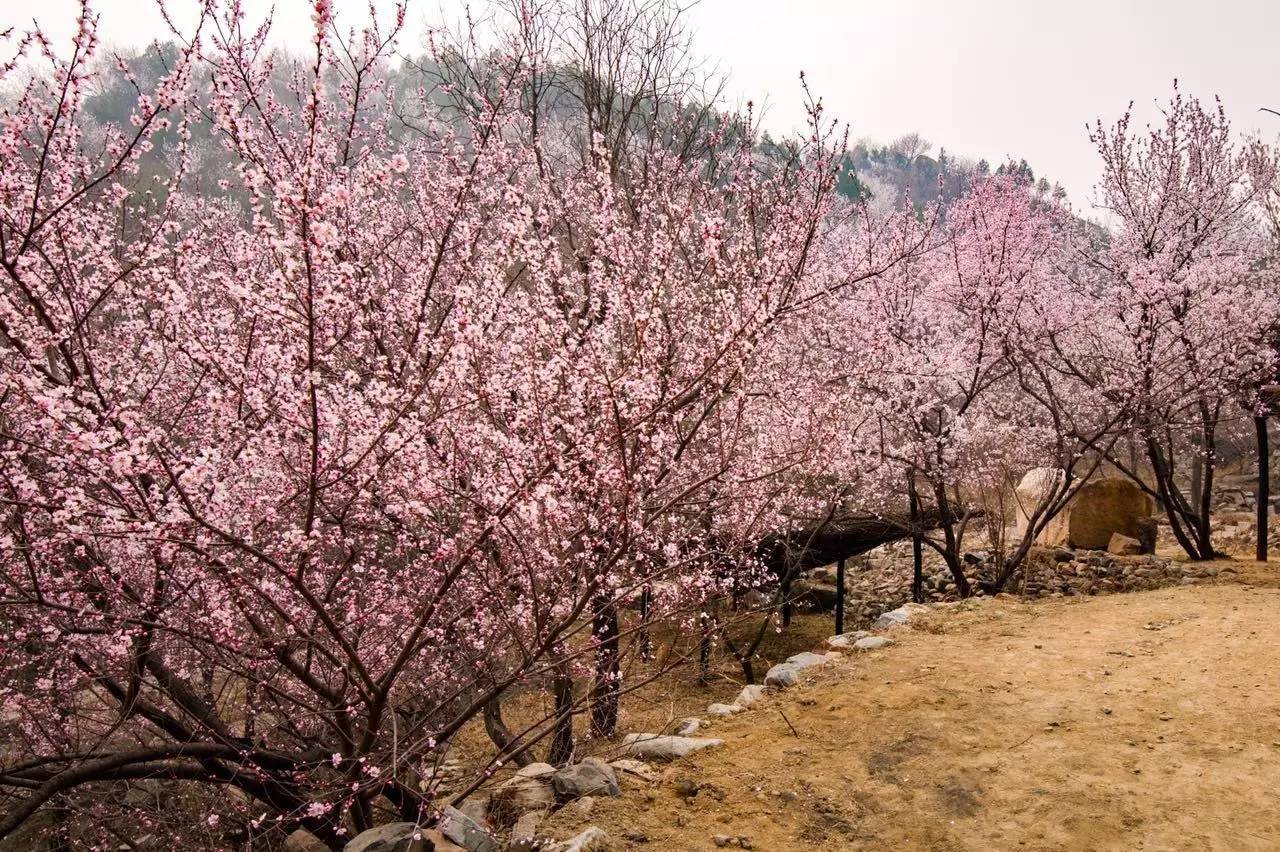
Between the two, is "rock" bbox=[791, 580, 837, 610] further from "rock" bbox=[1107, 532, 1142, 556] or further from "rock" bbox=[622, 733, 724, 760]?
"rock" bbox=[622, 733, 724, 760]

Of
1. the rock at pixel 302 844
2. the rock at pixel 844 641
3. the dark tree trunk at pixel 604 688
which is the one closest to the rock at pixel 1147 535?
the rock at pixel 844 641

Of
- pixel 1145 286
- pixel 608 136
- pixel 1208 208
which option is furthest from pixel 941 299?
pixel 608 136

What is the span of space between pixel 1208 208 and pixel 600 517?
508 inches

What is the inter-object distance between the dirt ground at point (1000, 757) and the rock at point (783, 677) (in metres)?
0.13

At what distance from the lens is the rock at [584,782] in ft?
14.2

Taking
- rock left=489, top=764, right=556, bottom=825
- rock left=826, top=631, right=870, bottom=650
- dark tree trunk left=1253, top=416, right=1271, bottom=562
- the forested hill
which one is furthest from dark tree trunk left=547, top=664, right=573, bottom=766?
the forested hill

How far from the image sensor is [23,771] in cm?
434

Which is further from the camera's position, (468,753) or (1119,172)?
(1119,172)

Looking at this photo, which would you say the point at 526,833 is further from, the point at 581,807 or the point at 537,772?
the point at 537,772

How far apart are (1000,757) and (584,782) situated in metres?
2.75

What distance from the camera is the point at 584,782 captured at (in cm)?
435

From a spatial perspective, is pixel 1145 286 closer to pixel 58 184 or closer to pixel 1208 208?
pixel 1208 208

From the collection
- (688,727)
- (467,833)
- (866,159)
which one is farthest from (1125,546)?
(866,159)

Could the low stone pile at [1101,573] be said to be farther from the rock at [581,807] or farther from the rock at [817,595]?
the rock at [581,807]
